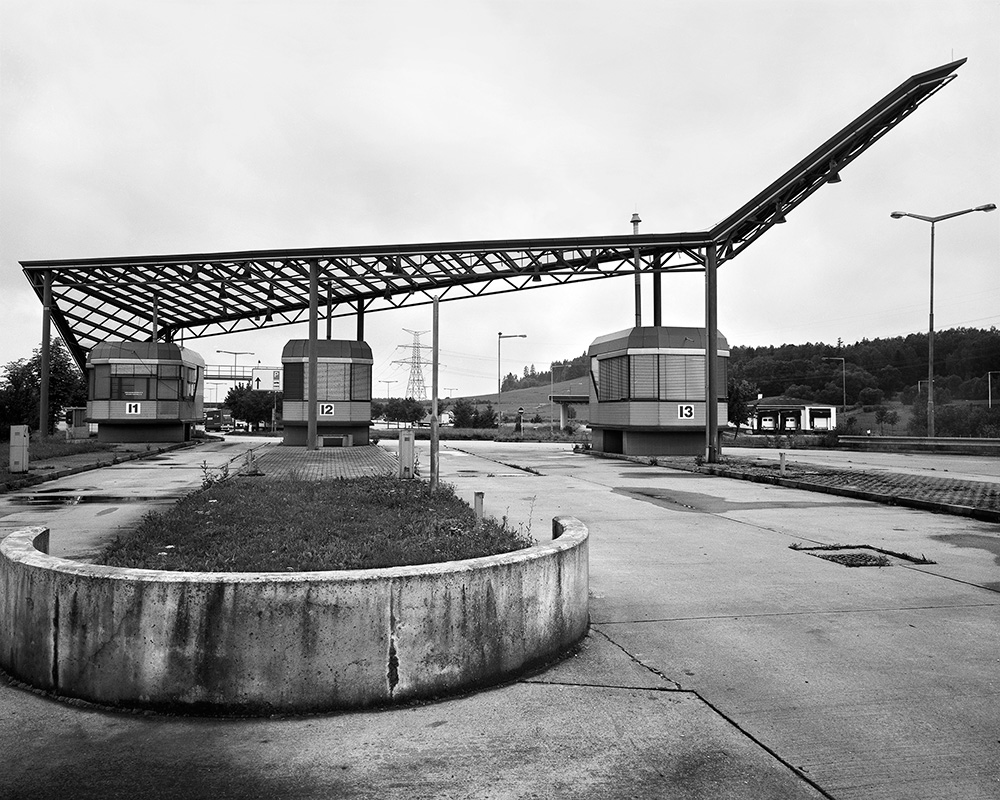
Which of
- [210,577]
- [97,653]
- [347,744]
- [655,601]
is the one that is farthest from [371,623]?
[655,601]

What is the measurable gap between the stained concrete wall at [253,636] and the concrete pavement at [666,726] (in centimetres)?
14

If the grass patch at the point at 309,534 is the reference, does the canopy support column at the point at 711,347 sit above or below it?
above

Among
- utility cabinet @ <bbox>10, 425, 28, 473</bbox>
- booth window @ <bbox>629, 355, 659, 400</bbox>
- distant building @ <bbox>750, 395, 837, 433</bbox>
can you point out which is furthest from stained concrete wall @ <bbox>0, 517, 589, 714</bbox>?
distant building @ <bbox>750, 395, 837, 433</bbox>

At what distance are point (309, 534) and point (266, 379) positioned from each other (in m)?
117

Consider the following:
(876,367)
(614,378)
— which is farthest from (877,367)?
(614,378)

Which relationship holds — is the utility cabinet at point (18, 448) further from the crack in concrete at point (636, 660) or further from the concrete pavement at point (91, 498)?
the crack in concrete at point (636, 660)

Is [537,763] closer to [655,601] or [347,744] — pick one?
[347,744]

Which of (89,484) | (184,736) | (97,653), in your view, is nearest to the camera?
(184,736)

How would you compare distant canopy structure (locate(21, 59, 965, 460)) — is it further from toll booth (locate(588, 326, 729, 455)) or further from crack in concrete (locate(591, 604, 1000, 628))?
crack in concrete (locate(591, 604, 1000, 628))

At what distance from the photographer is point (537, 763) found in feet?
11.8

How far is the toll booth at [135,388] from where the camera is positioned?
111 ft

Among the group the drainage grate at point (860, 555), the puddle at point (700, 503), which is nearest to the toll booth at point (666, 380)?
the puddle at point (700, 503)

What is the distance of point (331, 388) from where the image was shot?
1270 inches

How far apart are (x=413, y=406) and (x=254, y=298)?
6376cm
